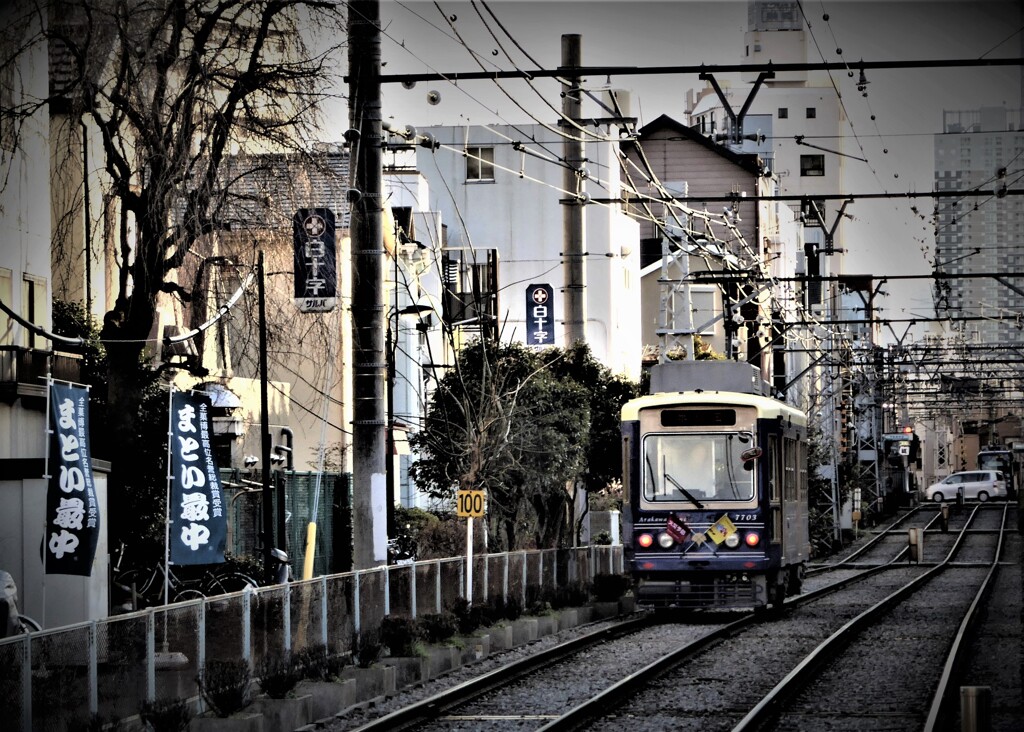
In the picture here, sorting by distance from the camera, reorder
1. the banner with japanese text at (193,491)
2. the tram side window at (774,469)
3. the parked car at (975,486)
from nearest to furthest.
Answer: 1. the banner with japanese text at (193,491)
2. the tram side window at (774,469)
3. the parked car at (975,486)

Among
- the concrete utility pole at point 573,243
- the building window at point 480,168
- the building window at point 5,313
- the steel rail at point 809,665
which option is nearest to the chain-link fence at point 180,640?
the steel rail at point 809,665

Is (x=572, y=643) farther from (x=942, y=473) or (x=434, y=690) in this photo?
(x=942, y=473)

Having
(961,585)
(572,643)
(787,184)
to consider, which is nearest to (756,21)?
(787,184)

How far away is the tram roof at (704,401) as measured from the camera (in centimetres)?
2433

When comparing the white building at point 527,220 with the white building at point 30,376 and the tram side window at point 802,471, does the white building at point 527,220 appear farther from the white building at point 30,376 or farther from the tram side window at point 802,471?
the white building at point 30,376

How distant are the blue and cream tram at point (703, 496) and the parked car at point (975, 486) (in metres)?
71.2

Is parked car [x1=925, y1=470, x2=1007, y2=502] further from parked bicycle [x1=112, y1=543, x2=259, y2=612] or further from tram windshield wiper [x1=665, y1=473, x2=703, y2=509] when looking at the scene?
parked bicycle [x1=112, y1=543, x2=259, y2=612]

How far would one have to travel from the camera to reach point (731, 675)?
18.7 metres

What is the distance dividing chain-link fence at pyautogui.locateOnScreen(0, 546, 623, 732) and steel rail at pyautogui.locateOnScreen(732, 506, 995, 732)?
14.4 ft

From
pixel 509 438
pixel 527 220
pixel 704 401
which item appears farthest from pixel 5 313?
pixel 527 220

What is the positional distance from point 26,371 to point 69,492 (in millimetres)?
5877

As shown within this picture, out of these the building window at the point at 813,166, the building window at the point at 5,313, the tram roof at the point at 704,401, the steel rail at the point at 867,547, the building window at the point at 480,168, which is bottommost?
the steel rail at the point at 867,547

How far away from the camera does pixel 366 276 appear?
18.7 meters

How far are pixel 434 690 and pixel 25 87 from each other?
8078 millimetres
